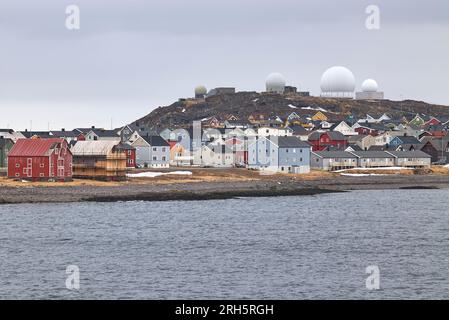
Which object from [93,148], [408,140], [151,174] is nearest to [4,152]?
[93,148]

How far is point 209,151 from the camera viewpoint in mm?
137125

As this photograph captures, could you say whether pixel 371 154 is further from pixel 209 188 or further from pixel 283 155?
pixel 209 188

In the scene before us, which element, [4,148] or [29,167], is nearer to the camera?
[29,167]

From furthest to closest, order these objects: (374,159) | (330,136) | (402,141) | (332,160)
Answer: (330,136)
(402,141)
(374,159)
(332,160)

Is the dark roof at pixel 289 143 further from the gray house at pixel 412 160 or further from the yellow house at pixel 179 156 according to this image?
the yellow house at pixel 179 156

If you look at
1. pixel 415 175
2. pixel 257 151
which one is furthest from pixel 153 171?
pixel 415 175

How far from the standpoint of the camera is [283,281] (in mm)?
48906

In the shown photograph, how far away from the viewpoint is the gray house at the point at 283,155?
4968 inches

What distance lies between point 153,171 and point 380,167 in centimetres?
3285

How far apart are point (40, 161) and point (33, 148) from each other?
1.79 m

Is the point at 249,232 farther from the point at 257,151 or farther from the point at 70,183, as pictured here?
the point at 257,151

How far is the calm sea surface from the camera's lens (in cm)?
4725

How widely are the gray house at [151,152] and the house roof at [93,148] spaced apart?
22363mm

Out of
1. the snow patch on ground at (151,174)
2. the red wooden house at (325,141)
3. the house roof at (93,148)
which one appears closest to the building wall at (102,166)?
the house roof at (93,148)
